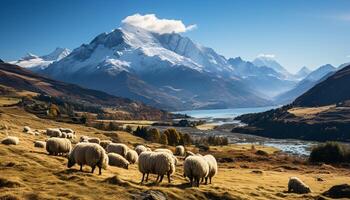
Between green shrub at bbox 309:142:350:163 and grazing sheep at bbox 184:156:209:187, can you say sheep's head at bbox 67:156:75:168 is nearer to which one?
grazing sheep at bbox 184:156:209:187

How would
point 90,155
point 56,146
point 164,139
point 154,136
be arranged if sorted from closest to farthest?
1. point 90,155
2. point 56,146
3. point 164,139
4. point 154,136

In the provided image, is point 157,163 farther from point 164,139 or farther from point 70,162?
point 164,139

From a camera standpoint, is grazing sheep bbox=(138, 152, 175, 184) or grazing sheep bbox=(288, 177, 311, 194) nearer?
grazing sheep bbox=(138, 152, 175, 184)

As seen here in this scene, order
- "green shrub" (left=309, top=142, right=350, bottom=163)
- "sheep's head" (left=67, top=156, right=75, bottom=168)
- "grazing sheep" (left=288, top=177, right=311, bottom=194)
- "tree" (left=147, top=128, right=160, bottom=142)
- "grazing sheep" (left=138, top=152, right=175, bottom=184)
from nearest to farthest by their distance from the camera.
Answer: "grazing sheep" (left=138, top=152, right=175, bottom=184) < "sheep's head" (left=67, top=156, right=75, bottom=168) < "grazing sheep" (left=288, top=177, right=311, bottom=194) < "green shrub" (left=309, top=142, right=350, bottom=163) < "tree" (left=147, top=128, right=160, bottom=142)

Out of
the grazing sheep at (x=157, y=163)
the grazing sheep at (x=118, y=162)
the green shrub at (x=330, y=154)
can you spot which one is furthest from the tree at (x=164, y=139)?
the grazing sheep at (x=157, y=163)

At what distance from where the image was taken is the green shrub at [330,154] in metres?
115

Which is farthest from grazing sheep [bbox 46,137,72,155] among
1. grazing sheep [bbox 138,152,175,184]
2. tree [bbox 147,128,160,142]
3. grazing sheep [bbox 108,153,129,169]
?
tree [bbox 147,128,160,142]

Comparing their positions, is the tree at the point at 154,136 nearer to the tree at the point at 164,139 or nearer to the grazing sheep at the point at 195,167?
the tree at the point at 164,139

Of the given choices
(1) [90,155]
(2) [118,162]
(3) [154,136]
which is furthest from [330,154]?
(1) [90,155]

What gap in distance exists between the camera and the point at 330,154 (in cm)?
11556

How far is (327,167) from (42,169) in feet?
247

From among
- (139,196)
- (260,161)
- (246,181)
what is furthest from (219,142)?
(139,196)

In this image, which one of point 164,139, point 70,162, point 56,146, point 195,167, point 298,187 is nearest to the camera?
point 195,167

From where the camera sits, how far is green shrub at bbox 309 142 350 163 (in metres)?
115
